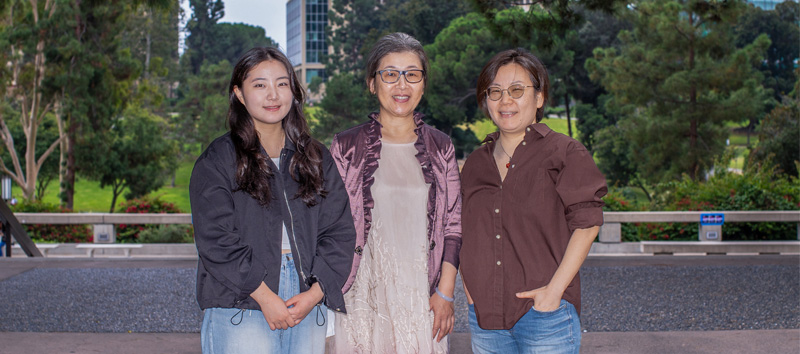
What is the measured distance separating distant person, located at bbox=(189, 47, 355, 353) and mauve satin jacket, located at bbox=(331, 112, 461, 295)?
0.17 metres

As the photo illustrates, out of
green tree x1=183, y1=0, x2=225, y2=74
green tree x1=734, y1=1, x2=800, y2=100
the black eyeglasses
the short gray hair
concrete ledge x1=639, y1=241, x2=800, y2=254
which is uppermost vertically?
green tree x1=183, y1=0, x2=225, y2=74

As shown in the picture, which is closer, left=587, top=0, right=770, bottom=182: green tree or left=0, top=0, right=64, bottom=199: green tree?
left=0, top=0, right=64, bottom=199: green tree

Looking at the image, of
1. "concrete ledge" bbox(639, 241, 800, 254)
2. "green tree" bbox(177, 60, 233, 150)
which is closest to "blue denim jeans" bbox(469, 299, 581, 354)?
"concrete ledge" bbox(639, 241, 800, 254)

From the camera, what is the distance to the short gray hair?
3174mm

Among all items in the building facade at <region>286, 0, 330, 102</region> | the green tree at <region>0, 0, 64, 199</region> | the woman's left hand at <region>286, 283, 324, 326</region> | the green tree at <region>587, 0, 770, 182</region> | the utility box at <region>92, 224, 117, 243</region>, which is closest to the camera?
the woman's left hand at <region>286, 283, 324, 326</region>

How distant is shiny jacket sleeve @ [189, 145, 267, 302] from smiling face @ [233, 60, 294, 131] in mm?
312

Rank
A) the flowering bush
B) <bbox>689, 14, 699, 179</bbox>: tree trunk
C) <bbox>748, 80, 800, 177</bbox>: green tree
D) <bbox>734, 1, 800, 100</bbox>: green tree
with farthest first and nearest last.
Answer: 1. <bbox>734, 1, 800, 100</bbox>: green tree
2. <bbox>748, 80, 800, 177</bbox>: green tree
3. <bbox>689, 14, 699, 179</bbox>: tree trunk
4. the flowering bush

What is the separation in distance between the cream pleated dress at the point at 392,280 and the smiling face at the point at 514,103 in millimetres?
469

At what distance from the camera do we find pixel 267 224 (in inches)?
108

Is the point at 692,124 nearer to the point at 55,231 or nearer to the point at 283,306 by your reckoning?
the point at 55,231

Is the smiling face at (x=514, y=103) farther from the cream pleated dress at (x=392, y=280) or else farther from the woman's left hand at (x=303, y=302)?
the woman's left hand at (x=303, y=302)

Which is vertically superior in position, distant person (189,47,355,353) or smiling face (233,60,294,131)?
smiling face (233,60,294,131)

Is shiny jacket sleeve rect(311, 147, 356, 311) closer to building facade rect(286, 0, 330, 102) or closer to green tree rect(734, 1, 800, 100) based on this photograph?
green tree rect(734, 1, 800, 100)

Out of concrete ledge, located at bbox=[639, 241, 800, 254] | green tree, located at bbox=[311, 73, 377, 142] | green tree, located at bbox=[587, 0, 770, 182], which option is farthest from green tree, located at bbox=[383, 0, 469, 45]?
concrete ledge, located at bbox=[639, 241, 800, 254]
